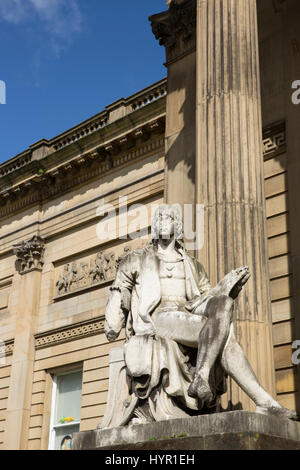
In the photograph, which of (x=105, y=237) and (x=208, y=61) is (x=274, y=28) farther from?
(x=105, y=237)

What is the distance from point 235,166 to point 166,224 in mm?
1999

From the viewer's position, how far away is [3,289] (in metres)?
24.0

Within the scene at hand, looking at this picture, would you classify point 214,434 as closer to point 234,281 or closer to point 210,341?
point 210,341

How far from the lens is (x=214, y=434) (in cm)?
540

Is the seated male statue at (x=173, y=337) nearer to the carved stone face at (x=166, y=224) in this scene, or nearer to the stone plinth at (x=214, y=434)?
the carved stone face at (x=166, y=224)

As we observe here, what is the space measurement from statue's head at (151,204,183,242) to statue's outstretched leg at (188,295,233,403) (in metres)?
1.31

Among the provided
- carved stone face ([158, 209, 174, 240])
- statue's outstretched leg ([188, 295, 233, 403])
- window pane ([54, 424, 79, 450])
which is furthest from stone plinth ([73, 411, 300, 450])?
window pane ([54, 424, 79, 450])

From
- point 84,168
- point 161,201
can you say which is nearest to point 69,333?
point 161,201

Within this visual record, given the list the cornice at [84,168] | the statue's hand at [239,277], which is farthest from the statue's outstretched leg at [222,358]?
the cornice at [84,168]

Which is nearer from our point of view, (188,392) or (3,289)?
(188,392)

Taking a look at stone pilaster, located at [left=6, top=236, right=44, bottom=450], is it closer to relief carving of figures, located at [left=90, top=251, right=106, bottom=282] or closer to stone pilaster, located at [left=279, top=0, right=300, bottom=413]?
relief carving of figures, located at [left=90, top=251, right=106, bottom=282]

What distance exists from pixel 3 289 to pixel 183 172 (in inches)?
533

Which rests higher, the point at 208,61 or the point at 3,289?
the point at 3,289

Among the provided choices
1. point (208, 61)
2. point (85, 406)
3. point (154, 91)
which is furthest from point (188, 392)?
point (154, 91)
